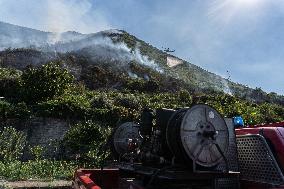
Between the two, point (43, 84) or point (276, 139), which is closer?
point (276, 139)

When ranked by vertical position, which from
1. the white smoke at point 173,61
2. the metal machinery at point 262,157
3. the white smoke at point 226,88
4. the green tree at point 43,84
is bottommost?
the metal machinery at point 262,157

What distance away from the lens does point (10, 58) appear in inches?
1574

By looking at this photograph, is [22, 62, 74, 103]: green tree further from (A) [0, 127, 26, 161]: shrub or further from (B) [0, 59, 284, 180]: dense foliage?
(A) [0, 127, 26, 161]: shrub

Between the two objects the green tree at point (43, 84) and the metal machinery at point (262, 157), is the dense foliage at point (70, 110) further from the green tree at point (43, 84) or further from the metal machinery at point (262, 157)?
the metal machinery at point (262, 157)

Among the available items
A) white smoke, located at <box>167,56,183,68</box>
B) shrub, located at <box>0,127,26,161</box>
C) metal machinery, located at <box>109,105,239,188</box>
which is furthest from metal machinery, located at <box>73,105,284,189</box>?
white smoke, located at <box>167,56,183,68</box>

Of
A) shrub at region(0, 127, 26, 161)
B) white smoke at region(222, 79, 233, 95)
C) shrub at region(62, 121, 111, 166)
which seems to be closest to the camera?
shrub at region(0, 127, 26, 161)

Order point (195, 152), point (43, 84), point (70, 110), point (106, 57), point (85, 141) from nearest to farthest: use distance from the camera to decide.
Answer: point (195, 152) < point (85, 141) < point (70, 110) < point (43, 84) < point (106, 57)

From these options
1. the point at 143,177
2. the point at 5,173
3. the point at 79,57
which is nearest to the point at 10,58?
the point at 79,57

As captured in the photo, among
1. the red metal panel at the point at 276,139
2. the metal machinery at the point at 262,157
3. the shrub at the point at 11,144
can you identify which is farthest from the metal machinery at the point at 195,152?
the shrub at the point at 11,144

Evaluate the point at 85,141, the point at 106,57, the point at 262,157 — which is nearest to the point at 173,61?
the point at 106,57

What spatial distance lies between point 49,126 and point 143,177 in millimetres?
17068

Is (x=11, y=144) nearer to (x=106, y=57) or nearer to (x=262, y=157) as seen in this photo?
(x=262, y=157)

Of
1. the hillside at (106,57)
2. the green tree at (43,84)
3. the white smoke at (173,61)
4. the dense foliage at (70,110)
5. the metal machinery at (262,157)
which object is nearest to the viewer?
the metal machinery at (262,157)

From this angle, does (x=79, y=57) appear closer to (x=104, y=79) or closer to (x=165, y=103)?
(x=104, y=79)
